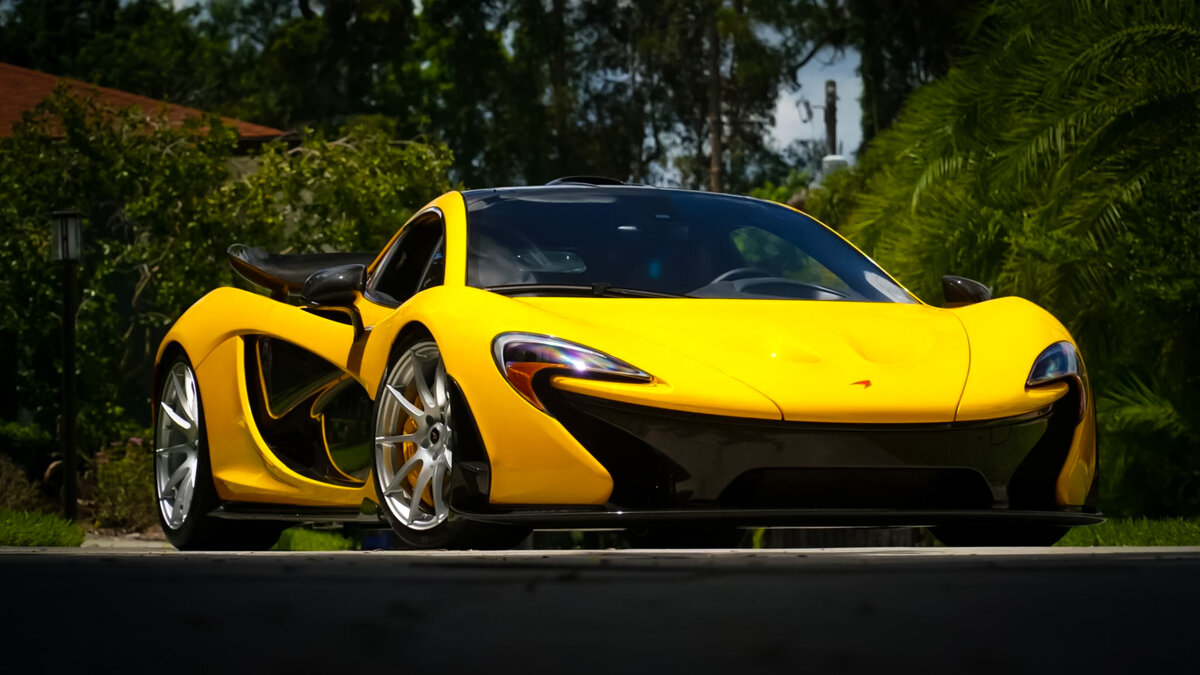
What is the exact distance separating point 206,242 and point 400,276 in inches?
657

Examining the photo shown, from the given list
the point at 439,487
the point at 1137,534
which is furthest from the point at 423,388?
the point at 1137,534

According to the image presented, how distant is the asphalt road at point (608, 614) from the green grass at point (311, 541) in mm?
15358

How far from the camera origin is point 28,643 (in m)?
3.45

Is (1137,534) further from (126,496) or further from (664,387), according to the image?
(126,496)

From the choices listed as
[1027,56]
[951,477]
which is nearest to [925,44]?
[1027,56]

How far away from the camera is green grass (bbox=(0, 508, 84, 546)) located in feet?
32.2

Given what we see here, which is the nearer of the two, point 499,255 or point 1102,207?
point 499,255

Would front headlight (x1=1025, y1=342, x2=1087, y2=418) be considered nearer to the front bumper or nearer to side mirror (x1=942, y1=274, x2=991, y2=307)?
the front bumper

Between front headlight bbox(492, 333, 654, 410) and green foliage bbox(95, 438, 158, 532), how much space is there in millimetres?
15614

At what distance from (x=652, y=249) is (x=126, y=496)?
15043 mm

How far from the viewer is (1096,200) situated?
1448 centimetres

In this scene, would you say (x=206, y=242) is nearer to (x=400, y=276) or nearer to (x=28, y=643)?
(x=400, y=276)

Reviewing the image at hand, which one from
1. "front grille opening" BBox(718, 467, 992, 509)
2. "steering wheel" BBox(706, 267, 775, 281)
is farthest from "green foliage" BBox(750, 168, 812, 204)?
"front grille opening" BBox(718, 467, 992, 509)

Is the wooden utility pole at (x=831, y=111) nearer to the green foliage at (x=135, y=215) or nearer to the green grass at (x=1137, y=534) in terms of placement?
the green foliage at (x=135, y=215)
